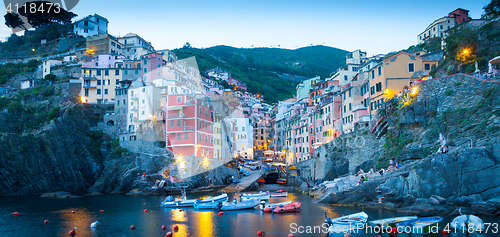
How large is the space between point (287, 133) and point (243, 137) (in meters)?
14.2

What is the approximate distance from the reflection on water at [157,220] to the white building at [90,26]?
233ft

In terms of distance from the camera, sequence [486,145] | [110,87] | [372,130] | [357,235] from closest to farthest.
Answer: [357,235]
[486,145]
[372,130]
[110,87]

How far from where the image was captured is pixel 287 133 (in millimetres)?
86625

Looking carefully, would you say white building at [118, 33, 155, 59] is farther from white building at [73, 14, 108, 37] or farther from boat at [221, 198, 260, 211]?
boat at [221, 198, 260, 211]

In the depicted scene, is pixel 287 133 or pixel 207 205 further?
pixel 287 133

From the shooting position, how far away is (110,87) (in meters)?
81.5

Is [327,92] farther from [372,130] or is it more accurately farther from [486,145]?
[486,145]

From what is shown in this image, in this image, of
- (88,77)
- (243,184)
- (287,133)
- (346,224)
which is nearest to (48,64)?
(88,77)

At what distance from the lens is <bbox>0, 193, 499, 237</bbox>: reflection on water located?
2906cm

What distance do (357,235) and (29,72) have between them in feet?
307

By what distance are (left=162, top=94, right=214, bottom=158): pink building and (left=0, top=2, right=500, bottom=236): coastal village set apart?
201 millimetres

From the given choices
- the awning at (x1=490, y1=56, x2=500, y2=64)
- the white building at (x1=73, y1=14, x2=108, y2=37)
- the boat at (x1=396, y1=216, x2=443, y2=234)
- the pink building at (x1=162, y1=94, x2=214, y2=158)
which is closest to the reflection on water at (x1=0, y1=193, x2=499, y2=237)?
the boat at (x1=396, y1=216, x2=443, y2=234)

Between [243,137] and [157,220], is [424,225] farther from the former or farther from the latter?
[243,137]

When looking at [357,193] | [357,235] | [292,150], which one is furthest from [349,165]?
[292,150]
